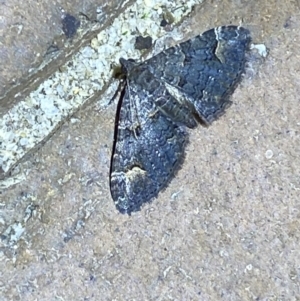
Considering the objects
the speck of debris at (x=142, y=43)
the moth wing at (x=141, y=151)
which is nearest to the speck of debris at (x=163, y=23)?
the speck of debris at (x=142, y=43)

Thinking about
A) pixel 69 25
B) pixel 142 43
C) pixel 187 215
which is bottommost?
pixel 187 215

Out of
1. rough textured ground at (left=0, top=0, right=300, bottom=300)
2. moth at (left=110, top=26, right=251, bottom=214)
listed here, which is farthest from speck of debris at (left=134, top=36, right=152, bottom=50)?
rough textured ground at (left=0, top=0, right=300, bottom=300)

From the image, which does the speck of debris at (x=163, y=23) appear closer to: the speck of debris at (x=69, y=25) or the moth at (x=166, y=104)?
the moth at (x=166, y=104)

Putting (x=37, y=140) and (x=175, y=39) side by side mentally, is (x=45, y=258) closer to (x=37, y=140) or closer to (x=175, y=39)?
(x=37, y=140)

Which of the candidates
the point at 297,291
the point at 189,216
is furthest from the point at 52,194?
the point at 297,291

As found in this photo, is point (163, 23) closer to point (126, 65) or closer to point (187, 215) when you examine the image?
point (126, 65)

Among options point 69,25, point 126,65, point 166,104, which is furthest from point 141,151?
point 69,25
